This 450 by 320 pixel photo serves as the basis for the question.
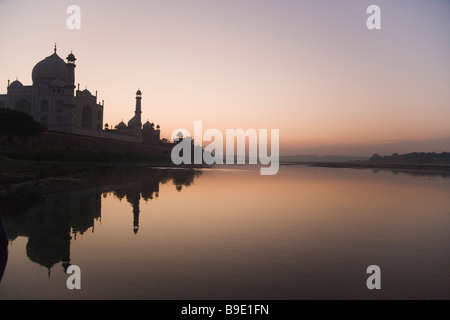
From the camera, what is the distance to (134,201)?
12.7m

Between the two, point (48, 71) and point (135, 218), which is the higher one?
point (48, 71)

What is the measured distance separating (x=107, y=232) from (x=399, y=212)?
10.2 m

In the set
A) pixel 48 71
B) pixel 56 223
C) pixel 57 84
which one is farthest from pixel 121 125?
pixel 56 223

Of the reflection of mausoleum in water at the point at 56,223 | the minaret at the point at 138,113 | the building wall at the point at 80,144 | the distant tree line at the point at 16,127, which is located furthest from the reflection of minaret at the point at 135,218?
A: the minaret at the point at 138,113

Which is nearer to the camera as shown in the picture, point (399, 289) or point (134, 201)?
point (399, 289)

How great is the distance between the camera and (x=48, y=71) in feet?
166

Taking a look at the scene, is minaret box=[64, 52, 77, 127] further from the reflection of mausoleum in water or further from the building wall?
the reflection of mausoleum in water

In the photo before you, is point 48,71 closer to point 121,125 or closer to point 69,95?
point 69,95

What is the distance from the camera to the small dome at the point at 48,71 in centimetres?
5028

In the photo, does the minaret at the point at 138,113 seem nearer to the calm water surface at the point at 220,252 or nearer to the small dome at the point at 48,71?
the small dome at the point at 48,71

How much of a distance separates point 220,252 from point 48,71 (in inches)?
2137

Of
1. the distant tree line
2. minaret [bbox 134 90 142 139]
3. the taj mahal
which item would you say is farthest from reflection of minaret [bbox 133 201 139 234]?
minaret [bbox 134 90 142 139]

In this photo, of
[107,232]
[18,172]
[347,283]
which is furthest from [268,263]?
[18,172]
